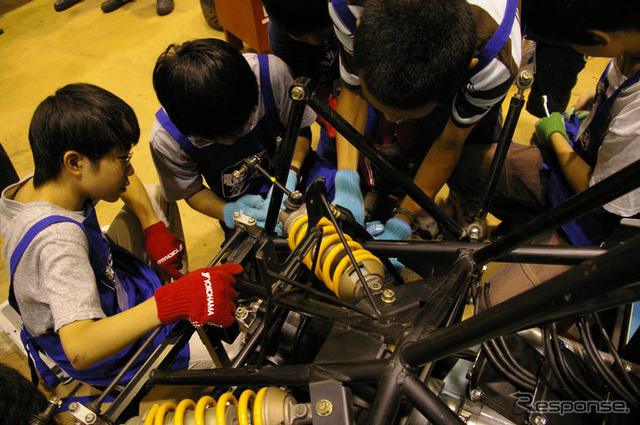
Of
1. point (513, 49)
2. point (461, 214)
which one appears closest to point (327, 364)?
point (513, 49)

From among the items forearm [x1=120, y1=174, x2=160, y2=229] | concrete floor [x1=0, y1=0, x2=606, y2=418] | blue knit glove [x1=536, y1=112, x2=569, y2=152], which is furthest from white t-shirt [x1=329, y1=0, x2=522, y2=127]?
concrete floor [x1=0, y1=0, x2=606, y2=418]

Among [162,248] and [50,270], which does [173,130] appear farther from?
[50,270]

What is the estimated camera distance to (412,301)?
0.81 metres

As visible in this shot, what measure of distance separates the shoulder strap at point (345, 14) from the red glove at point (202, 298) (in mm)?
793

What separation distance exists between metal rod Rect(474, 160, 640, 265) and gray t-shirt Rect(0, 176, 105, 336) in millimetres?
942

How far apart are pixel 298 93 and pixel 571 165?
40.3 inches

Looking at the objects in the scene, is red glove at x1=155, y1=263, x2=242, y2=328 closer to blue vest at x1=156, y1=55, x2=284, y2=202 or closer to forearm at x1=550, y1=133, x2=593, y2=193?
blue vest at x1=156, y1=55, x2=284, y2=202

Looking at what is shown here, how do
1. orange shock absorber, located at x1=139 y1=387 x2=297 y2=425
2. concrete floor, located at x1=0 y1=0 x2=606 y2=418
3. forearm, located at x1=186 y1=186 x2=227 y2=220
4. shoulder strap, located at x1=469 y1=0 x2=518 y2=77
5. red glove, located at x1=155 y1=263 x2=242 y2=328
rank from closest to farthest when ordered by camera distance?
1. orange shock absorber, located at x1=139 y1=387 x2=297 y2=425
2. red glove, located at x1=155 y1=263 x2=242 y2=328
3. shoulder strap, located at x1=469 y1=0 x2=518 y2=77
4. forearm, located at x1=186 y1=186 x2=227 y2=220
5. concrete floor, located at x1=0 y1=0 x2=606 y2=418

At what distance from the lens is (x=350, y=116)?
152 cm

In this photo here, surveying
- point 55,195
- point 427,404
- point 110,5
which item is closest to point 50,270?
point 55,195

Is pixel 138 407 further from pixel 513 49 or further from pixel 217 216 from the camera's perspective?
pixel 513 49

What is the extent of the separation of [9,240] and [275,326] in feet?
2.42

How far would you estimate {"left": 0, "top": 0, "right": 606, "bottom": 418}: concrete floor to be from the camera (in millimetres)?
2538

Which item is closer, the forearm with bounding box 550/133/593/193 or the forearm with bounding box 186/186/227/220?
the forearm with bounding box 550/133/593/193
